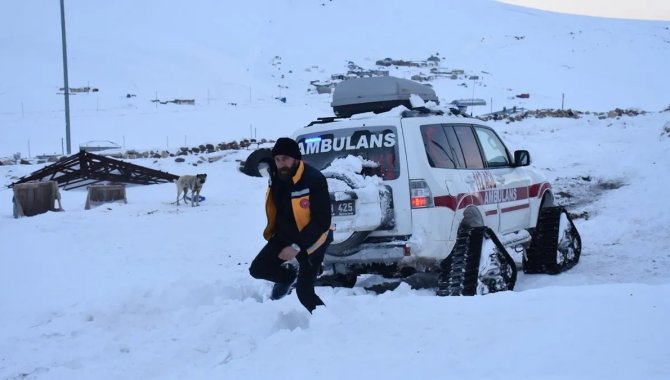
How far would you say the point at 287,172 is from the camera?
523cm

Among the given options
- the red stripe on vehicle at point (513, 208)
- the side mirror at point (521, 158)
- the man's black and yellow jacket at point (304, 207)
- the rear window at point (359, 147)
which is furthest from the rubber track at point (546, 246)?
the man's black and yellow jacket at point (304, 207)

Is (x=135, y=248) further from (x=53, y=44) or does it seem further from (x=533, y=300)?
(x=53, y=44)

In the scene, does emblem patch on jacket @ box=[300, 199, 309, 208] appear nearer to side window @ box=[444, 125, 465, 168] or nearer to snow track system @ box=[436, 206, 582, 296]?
snow track system @ box=[436, 206, 582, 296]

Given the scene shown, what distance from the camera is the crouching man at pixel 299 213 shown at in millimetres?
5188

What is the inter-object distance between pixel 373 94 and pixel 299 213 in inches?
105

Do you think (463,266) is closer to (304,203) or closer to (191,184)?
(304,203)

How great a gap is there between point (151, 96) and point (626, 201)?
4003 cm

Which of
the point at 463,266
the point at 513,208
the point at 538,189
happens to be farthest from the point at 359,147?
the point at 538,189

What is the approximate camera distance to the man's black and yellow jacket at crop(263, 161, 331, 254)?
518cm

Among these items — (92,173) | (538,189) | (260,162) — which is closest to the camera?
(260,162)

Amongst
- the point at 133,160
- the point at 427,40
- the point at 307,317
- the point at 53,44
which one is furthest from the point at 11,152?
the point at 427,40

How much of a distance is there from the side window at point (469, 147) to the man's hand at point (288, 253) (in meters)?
2.73

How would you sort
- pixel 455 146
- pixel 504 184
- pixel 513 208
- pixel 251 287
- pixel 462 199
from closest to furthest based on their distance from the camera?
1. pixel 462 199
2. pixel 455 146
3. pixel 251 287
4. pixel 504 184
5. pixel 513 208

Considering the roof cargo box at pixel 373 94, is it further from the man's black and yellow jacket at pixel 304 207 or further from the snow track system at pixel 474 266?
the man's black and yellow jacket at pixel 304 207
